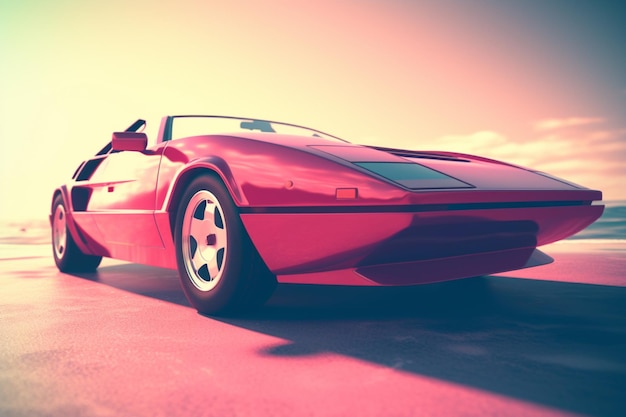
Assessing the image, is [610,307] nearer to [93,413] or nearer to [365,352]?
[365,352]

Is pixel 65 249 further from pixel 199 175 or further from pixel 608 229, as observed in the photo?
pixel 608 229

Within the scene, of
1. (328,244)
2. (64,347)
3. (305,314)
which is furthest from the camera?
(305,314)

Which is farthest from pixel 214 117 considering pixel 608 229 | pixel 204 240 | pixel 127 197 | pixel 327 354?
pixel 608 229

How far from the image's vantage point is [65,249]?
17.2 ft

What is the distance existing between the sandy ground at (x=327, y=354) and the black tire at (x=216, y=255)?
5.0 inches

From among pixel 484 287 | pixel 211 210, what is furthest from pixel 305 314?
pixel 484 287

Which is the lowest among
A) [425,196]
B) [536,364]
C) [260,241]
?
[536,364]

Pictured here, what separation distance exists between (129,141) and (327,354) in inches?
80.6

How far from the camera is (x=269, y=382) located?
73.4 inches

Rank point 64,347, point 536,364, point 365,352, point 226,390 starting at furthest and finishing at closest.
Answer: point 64,347 < point 365,352 < point 536,364 < point 226,390

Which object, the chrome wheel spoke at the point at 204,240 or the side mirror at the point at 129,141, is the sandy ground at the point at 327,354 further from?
the side mirror at the point at 129,141

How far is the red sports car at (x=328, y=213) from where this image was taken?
99.3 inches

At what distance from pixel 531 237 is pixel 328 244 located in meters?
1.24

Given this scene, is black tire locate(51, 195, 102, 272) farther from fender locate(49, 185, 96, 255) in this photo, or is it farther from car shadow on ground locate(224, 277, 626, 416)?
car shadow on ground locate(224, 277, 626, 416)
